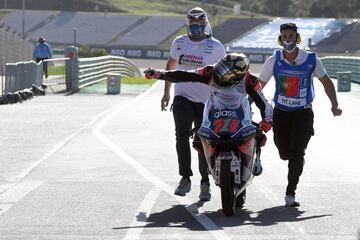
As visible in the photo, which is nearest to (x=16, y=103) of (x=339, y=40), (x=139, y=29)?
(x=339, y=40)

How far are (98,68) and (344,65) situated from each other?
13062mm

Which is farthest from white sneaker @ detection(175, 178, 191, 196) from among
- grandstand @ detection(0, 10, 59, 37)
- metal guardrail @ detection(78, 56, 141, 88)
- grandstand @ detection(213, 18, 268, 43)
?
grandstand @ detection(0, 10, 59, 37)

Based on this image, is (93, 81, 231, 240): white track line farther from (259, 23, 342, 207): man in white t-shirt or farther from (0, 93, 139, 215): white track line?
(259, 23, 342, 207): man in white t-shirt

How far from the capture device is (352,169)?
Result: 1292 cm

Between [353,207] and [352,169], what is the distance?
3282mm

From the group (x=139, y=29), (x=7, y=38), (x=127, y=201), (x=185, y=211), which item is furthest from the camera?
(x=139, y=29)

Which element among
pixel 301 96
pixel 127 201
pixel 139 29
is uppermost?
pixel 301 96

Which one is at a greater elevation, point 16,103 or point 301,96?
point 301,96

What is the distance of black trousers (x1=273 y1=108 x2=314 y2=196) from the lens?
1003 cm

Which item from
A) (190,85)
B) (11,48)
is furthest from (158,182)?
(11,48)

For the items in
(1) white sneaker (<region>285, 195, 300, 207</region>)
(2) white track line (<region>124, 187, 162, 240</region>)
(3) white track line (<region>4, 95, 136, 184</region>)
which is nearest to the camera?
(2) white track line (<region>124, 187, 162, 240</region>)

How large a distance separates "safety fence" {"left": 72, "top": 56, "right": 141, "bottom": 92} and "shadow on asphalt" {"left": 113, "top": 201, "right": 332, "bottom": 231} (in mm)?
23803

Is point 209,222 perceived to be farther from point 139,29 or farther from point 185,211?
point 139,29

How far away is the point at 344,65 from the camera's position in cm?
4781
